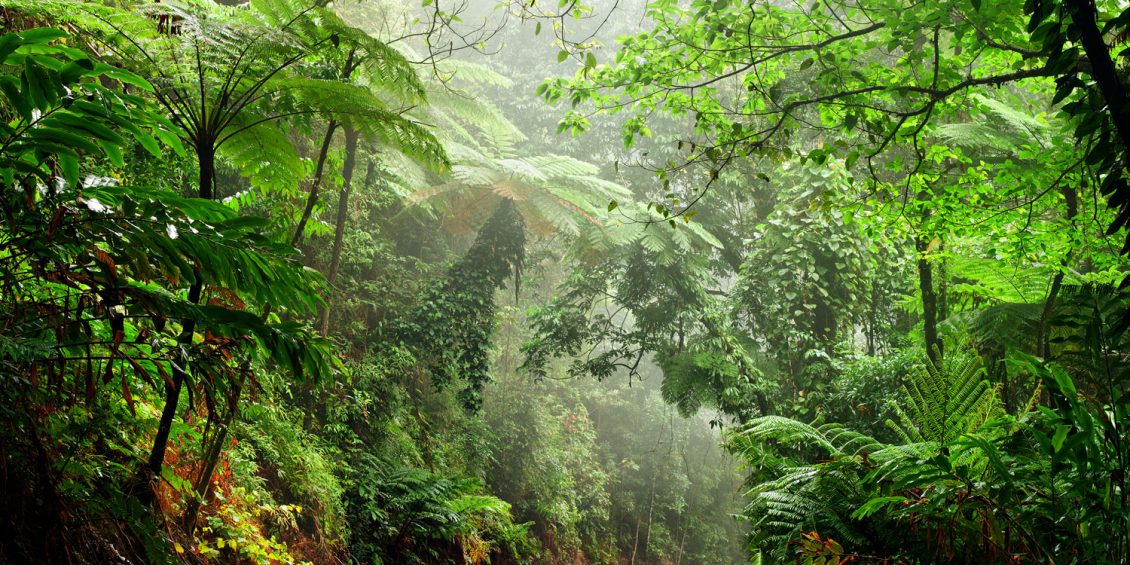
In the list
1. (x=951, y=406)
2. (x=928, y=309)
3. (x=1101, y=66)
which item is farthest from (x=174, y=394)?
(x=928, y=309)

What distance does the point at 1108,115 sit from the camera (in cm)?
138

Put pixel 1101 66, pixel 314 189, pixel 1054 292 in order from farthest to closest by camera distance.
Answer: pixel 1054 292, pixel 314 189, pixel 1101 66

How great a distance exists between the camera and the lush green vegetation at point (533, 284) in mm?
1491

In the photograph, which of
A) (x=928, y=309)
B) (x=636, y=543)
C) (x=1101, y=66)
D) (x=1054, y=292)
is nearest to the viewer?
(x=1101, y=66)

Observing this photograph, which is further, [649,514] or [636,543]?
[649,514]

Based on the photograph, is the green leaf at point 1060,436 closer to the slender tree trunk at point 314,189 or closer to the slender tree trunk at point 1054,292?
the slender tree trunk at point 1054,292

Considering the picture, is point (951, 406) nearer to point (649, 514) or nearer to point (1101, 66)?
point (1101, 66)

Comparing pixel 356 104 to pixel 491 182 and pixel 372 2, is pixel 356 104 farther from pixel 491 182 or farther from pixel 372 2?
pixel 372 2

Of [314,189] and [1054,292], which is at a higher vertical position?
[1054,292]

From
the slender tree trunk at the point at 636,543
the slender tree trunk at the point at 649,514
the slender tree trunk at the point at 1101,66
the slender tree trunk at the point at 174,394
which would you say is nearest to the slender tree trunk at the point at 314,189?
the slender tree trunk at the point at 174,394

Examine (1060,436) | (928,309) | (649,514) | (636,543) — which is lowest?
(1060,436)

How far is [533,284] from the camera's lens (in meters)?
12.1

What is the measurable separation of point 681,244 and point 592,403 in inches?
349

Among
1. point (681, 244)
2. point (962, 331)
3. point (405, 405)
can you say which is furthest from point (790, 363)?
point (405, 405)
